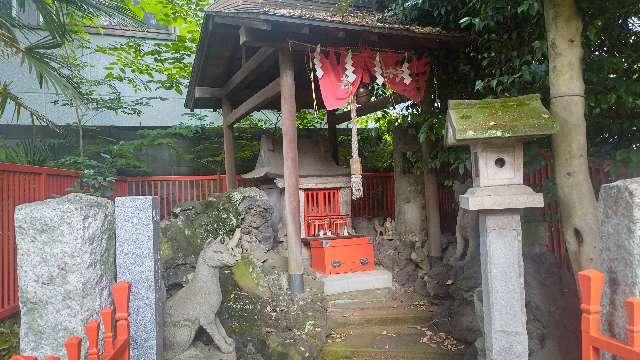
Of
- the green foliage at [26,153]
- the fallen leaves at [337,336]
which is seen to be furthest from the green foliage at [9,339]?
the green foliage at [26,153]

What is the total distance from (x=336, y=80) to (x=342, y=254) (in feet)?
9.52

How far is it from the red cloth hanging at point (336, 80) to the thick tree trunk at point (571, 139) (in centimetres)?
284

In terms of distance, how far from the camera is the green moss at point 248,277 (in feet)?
20.3

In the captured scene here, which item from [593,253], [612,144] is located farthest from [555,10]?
[593,253]

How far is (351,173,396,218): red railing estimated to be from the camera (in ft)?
33.7

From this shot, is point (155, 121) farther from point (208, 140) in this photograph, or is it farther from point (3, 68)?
point (3, 68)

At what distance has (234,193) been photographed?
24.0 ft

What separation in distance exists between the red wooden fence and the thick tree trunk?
12.9 ft

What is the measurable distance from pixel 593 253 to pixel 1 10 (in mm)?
7334

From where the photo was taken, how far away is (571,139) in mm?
3916

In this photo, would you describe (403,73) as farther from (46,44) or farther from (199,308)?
(46,44)

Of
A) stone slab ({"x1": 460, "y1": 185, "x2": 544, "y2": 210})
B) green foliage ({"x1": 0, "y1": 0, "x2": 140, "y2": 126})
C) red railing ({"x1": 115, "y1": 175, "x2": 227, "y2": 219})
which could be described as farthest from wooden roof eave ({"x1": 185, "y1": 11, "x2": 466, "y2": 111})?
red railing ({"x1": 115, "y1": 175, "x2": 227, "y2": 219})

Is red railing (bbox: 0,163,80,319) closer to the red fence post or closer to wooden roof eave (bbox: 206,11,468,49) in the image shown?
wooden roof eave (bbox: 206,11,468,49)

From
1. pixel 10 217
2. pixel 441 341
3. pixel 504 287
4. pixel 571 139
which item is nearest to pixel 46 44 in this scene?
pixel 10 217
